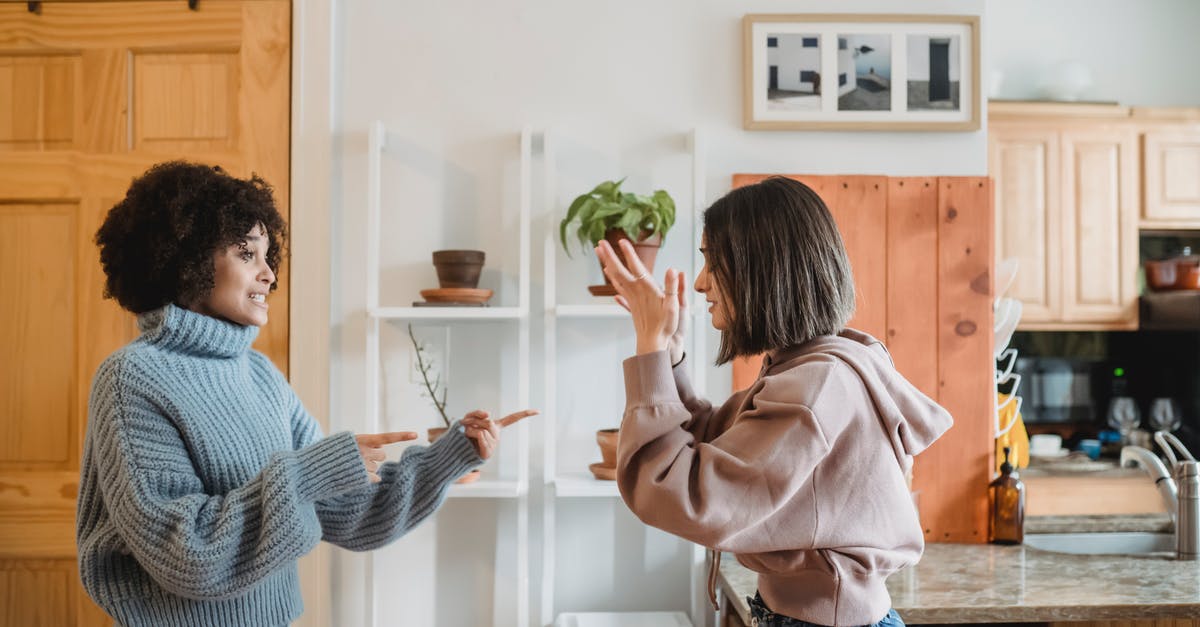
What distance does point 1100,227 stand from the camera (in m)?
3.70

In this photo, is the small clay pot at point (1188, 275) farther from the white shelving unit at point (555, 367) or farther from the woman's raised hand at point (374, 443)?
the woman's raised hand at point (374, 443)

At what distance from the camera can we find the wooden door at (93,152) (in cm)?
A: 214

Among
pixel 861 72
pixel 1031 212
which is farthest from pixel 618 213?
pixel 1031 212

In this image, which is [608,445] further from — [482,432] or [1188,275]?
[1188,275]

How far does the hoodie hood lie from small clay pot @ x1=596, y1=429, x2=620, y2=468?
859 millimetres

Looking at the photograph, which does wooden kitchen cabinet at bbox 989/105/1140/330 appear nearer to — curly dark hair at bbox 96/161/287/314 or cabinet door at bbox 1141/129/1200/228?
cabinet door at bbox 1141/129/1200/228

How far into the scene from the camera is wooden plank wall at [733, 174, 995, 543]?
86.4 inches

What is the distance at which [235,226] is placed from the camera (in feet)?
4.56

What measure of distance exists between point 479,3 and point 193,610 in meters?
1.53

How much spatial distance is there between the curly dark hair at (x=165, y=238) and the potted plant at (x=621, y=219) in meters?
0.82

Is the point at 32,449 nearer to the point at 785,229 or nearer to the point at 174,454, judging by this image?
the point at 174,454

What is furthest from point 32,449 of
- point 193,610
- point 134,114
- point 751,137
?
point 751,137

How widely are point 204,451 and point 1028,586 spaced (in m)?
1.60

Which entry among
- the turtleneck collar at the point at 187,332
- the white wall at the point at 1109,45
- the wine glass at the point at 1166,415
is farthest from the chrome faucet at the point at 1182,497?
the white wall at the point at 1109,45
